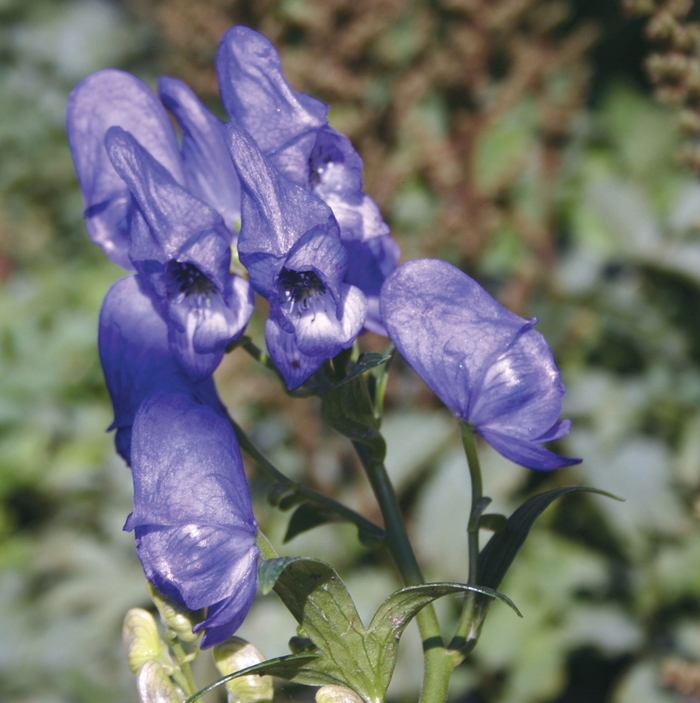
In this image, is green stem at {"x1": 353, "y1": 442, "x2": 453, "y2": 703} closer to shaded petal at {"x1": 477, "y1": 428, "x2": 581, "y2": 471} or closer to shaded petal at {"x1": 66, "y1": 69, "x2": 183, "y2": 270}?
shaded petal at {"x1": 477, "y1": 428, "x2": 581, "y2": 471}

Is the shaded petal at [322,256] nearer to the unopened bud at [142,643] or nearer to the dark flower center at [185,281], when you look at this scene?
the dark flower center at [185,281]

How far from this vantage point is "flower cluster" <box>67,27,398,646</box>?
1.73 ft

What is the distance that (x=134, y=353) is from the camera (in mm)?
609

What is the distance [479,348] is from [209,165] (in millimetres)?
259

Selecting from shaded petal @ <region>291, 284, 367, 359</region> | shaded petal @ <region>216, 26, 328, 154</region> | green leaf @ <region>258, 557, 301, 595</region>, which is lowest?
Result: green leaf @ <region>258, 557, 301, 595</region>

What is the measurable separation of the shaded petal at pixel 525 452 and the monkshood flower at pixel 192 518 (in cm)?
17

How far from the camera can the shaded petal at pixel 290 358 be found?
0.53 meters

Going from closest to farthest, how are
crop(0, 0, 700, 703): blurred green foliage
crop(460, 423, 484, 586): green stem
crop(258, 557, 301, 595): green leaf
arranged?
crop(258, 557, 301, 595): green leaf → crop(460, 423, 484, 586): green stem → crop(0, 0, 700, 703): blurred green foliage

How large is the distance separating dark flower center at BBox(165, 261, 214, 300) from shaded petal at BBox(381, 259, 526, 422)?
122 mm

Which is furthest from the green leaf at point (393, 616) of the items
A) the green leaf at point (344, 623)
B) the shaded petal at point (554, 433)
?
the shaded petal at point (554, 433)

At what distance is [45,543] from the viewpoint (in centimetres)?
217

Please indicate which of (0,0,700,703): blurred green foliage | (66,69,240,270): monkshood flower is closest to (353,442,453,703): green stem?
(66,69,240,270): monkshood flower

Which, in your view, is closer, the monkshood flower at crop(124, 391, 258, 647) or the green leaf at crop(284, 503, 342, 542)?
the monkshood flower at crop(124, 391, 258, 647)

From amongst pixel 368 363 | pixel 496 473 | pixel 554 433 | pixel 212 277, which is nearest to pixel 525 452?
pixel 554 433
